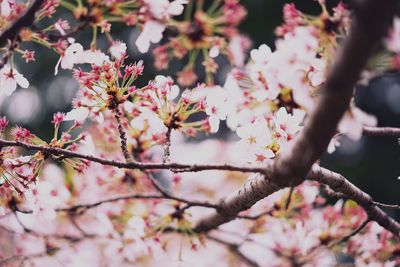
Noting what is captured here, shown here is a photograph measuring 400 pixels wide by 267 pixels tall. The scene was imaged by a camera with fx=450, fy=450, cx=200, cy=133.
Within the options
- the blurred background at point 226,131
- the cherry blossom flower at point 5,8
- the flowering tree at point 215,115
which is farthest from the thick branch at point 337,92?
the blurred background at point 226,131

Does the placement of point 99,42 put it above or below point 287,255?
below

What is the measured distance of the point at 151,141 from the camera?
151cm

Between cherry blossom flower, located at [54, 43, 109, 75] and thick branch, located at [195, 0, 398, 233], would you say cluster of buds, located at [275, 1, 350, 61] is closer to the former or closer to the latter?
thick branch, located at [195, 0, 398, 233]

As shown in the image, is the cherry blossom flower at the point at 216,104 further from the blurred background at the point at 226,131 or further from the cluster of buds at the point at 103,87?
the blurred background at the point at 226,131

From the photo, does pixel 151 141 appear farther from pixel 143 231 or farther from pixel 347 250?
pixel 347 250

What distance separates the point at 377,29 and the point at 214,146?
3472mm

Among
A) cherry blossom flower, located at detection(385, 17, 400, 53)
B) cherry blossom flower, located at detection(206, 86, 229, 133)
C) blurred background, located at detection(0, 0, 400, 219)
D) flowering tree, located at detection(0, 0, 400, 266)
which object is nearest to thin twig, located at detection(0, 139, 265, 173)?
flowering tree, located at detection(0, 0, 400, 266)

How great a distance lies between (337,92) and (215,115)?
563 millimetres

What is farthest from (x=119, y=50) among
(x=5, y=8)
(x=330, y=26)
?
(x=330, y=26)

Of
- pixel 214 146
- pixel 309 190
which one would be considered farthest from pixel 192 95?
pixel 214 146

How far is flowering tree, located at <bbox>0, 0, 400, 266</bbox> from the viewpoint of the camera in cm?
83

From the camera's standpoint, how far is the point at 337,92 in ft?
2.32

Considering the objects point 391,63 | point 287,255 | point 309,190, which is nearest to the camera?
point 391,63

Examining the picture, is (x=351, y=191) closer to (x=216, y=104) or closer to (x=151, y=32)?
(x=216, y=104)
